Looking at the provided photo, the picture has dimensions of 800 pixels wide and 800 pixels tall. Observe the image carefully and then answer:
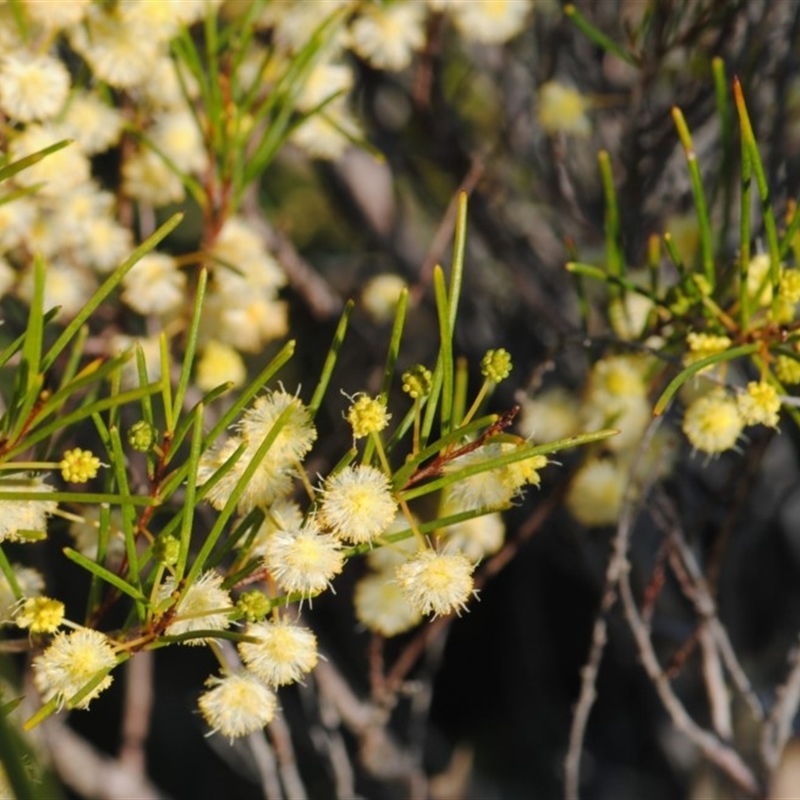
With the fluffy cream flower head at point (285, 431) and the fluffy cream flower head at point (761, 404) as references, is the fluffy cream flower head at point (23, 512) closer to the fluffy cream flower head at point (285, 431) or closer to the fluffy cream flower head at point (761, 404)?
the fluffy cream flower head at point (285, 431)

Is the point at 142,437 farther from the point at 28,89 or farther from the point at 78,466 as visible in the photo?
the point at 28,89

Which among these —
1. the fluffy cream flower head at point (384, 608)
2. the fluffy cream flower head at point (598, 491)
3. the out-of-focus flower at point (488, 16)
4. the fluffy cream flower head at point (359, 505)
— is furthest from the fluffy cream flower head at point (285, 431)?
the out-of-focus flower at point (488, 16)

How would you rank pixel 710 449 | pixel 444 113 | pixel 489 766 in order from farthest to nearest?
pixel 489 766
pixel 444 113
pixel 710 449

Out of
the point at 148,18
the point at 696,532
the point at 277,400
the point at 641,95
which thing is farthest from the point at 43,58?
A: the point at 696,532

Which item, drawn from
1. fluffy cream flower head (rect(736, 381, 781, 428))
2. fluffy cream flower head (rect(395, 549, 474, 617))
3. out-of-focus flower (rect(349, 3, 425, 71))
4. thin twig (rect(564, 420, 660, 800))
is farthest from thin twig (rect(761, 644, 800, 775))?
out-of-focus flower (rect(349, 3, 425, 71))

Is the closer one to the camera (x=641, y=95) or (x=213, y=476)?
(x=213, y=476)

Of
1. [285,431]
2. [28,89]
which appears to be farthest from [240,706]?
[28,89]

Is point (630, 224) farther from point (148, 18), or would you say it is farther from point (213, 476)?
point (213, 476)
